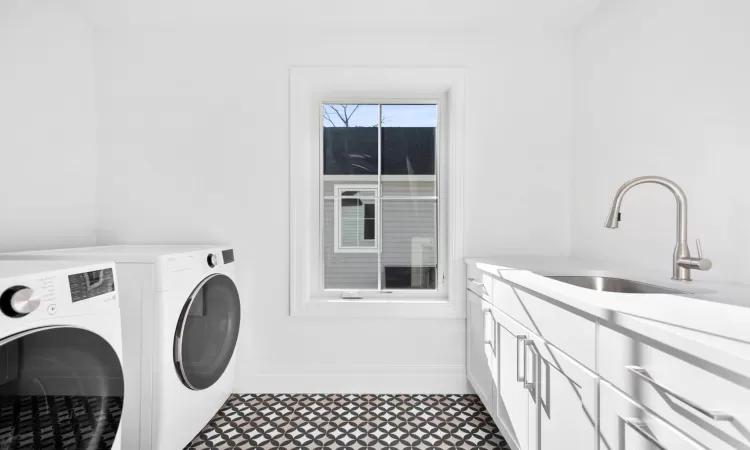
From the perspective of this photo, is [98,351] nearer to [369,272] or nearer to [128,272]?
[128,272]

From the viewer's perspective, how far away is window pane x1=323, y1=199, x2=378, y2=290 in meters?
2.44

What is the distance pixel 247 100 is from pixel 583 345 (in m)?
2.13

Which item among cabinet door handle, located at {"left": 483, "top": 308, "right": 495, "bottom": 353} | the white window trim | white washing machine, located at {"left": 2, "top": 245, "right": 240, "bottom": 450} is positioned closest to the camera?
white washing machine, located at {"left": 2, "top": 245, "right": 240, "bottom": 450}

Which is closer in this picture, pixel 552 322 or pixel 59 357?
pixel 59 357

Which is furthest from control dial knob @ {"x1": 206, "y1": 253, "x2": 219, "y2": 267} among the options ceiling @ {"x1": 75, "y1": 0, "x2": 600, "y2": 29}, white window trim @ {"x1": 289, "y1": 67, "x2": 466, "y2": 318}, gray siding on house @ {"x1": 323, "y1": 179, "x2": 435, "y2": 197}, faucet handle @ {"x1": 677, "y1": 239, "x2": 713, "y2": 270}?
faucet handle @ {"x1": 677, "y1": 239, "x2": 713, "y2": 270}

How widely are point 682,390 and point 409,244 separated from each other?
175 centimetres

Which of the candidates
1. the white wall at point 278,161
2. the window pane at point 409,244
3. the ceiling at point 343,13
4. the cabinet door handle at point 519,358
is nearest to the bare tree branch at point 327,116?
the white wall at point 278,161

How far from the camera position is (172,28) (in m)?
2.27

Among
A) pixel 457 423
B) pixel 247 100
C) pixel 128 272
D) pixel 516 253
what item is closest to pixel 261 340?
pixel 128 272

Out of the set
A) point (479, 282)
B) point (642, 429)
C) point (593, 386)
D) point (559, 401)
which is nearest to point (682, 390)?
point (642, 429)

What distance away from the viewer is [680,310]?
2.96 ft

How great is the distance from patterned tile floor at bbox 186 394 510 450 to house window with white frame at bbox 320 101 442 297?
0.66 meters

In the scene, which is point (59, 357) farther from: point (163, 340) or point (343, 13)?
point (343, 13)

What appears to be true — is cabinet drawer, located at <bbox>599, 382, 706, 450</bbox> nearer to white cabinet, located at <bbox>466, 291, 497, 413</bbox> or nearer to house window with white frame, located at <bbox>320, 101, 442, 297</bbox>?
white cabinet, located at <bbox>466, 291, 497, 413</bbox>
